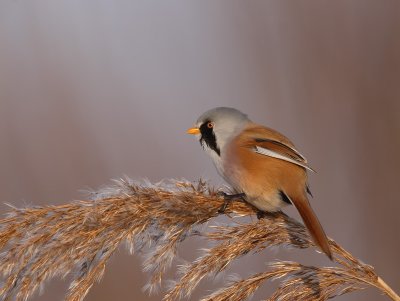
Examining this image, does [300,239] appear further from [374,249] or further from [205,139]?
[374,249]

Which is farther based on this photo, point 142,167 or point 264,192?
point 142,167

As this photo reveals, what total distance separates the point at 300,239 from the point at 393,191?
2128 mm

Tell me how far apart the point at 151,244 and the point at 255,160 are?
89 cm

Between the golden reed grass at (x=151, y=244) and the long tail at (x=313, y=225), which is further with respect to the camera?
the long tail at (x=313, y=225)

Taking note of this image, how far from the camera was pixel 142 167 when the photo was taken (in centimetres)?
450

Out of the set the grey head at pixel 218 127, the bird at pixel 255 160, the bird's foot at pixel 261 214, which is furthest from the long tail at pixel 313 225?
the grey head at pixel 218 127

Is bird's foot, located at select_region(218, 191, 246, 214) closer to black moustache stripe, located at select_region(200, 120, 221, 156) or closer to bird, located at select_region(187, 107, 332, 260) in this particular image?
bird, located at select_region(187, 107, 332, 260)

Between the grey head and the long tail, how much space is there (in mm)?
530

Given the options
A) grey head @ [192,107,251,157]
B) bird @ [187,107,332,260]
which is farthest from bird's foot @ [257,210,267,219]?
grey head @ [192,107,251,157]

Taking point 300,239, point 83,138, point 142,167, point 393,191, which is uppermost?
point 83,138

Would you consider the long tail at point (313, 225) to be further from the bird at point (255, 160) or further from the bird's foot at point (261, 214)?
the bird's foot at point (261, 214)

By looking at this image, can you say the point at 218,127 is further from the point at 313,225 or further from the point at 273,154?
the point at 313,225

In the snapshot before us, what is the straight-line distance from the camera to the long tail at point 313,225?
225cm

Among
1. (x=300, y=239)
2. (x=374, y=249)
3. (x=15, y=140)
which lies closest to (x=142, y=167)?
(x=15, y=140)
